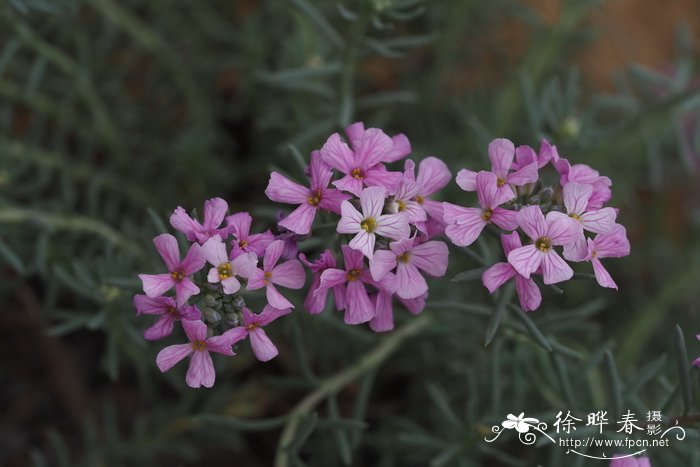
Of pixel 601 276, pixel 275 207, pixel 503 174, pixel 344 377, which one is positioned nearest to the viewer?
pixel 601 276

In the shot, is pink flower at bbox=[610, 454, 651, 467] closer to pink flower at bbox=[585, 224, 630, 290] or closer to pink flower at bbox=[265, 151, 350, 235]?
pink flower at bbox=[585, 224, 630, 290]

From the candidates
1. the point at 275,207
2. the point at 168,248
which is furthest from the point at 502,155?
the point at 275,207

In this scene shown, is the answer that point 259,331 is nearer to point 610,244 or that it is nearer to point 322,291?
point 322,291

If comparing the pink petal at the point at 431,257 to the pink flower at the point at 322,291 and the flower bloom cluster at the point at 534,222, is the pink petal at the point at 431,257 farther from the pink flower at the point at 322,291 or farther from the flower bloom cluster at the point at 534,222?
the pink flower at the point at 322,291

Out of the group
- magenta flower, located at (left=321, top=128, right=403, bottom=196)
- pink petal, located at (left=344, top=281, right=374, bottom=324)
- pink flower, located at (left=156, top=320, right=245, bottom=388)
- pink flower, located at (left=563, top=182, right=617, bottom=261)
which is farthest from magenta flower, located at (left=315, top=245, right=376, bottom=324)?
pink flower, located at (left=563, top=182, right=617, bottom=261)

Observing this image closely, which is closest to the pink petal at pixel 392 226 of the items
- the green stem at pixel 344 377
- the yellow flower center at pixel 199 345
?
the yellow flower center at pixel 199 345

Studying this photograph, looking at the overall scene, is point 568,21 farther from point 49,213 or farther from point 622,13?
point 49,213
